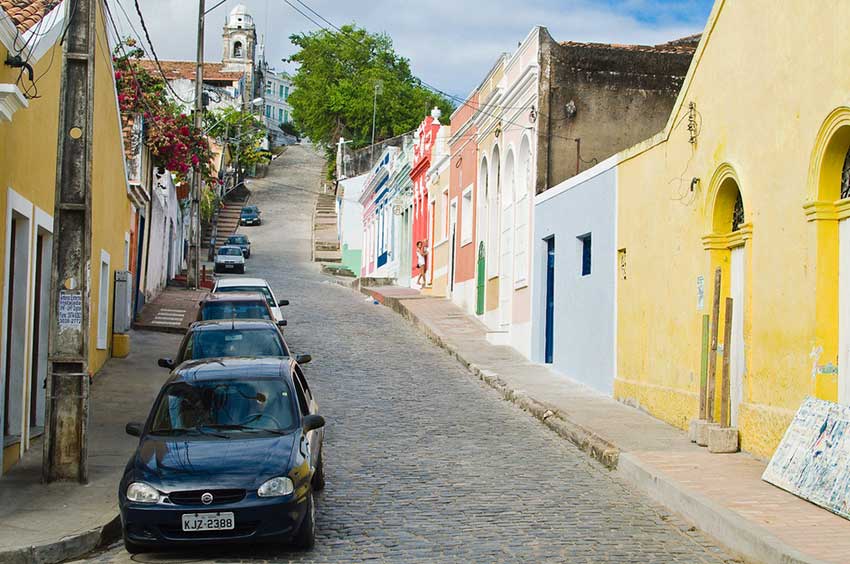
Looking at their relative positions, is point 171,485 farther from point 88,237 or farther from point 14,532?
point 88,237

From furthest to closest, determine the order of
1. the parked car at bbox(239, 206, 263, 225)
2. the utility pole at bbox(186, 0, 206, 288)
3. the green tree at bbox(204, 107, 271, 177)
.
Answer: the green tree at bbox(204, 107, 271, 177) < the parked car at bbox(239, 206, 263, 225) < the utility pole at bbox(186, 0, 206, 288)

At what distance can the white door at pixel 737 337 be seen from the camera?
1227cm

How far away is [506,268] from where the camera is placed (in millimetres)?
24172

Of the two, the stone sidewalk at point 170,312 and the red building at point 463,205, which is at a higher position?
the red building at point 463,205

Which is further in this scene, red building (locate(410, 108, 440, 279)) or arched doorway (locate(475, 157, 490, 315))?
red building (locate(410, 108, 440, 279))

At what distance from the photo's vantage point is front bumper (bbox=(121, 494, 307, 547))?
791 centimetres

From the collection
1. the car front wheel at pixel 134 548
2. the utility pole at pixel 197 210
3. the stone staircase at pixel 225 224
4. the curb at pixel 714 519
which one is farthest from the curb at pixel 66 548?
the stone staircase at pixel 225 224

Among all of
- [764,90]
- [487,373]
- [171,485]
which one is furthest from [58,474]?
[487,373]

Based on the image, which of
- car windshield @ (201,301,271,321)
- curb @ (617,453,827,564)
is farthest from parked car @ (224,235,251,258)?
curb @ (617,453,827,564)

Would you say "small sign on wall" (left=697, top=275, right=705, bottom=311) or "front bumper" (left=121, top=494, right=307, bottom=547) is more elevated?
"small sign on wall" (left=697, top=275, right=705, bottom=311)

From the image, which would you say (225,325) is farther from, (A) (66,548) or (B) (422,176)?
(B) (422,176)

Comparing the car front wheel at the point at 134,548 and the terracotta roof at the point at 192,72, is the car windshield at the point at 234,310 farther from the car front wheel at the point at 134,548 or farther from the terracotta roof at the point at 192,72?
the terracotta roof at the point at 192,72

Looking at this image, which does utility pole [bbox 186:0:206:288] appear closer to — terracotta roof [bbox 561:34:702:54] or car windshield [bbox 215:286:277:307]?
car windshield [bbox 215:286:277:307]

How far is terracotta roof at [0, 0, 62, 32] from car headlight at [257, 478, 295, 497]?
5.55m
